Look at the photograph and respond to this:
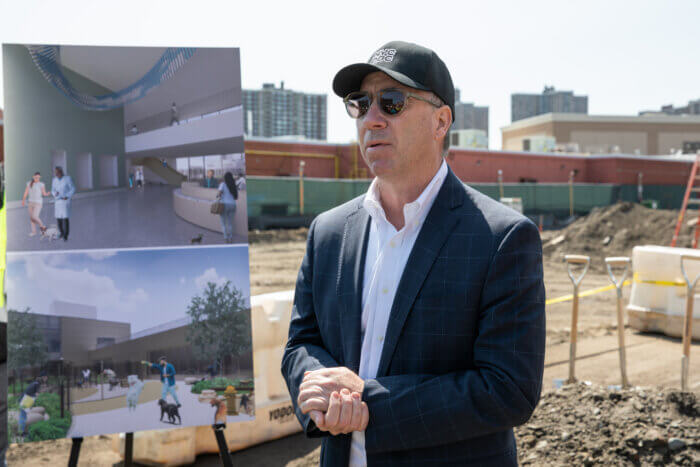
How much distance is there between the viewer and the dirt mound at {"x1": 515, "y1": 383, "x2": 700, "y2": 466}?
12.0 ft

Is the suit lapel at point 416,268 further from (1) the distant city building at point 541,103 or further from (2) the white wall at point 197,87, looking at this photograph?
(1) the distant city building at point 541,103

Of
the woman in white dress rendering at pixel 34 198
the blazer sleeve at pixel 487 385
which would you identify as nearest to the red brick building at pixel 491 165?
Result: the woman in white dress rendering at pixel 34 198

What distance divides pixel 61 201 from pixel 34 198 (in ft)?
0.41

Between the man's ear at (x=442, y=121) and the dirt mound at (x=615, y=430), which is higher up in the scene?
the man's ear at (x=442, y=121)

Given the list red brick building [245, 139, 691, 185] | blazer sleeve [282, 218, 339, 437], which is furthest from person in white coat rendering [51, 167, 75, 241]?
red brick building [245, 139, 691, 185]

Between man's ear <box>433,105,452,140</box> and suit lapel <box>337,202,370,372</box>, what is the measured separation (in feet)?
1.16

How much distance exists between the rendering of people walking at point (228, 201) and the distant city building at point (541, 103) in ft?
333

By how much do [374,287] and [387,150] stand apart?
40cm

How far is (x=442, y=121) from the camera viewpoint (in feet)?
5.57

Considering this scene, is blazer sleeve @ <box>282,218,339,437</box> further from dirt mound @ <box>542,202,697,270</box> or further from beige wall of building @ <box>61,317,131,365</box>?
dirt mound @ <box>542,202,697,270</box>

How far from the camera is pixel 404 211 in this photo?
1.67 metres

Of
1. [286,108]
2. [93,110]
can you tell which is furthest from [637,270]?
[286,108]

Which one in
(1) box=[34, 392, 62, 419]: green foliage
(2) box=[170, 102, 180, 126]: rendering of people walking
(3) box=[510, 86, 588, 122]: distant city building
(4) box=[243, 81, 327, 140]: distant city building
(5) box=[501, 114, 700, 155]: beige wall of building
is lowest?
(1) box=[34, 392, 62, 419]: green foliage

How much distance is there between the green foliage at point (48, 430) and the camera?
2908 millimetres
